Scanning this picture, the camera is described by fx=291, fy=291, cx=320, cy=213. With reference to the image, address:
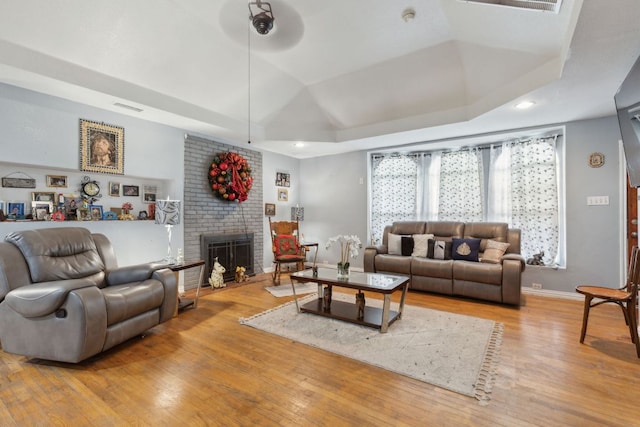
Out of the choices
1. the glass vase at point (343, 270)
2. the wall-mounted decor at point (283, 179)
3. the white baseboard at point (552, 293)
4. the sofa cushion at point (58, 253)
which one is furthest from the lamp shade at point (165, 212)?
the white baseboard at point (552, 293)

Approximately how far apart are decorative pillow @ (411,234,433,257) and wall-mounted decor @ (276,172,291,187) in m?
2.96

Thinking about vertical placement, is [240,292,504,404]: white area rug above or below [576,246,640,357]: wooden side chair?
below

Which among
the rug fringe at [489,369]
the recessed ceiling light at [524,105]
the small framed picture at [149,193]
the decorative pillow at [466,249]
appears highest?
the recessed ceiling light at [524,105]

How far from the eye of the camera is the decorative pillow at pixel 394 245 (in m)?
4.80

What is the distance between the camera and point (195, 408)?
1754 millimetres

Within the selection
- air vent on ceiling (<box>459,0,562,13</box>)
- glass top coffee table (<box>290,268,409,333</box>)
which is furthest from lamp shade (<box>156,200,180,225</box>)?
air vent on ceiling (<box>459,0,562,13</box>)

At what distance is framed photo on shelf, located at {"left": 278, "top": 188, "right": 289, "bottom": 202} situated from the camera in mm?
6220

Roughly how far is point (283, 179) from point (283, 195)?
0.35 metres

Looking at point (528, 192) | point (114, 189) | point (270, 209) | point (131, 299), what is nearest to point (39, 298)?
point (131, 299)

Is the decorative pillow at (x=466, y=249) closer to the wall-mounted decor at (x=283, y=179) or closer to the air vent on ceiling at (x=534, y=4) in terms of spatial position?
the air vent on ceiling at (x=534, y=4)

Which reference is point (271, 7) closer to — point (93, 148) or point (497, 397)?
point (93, 148)

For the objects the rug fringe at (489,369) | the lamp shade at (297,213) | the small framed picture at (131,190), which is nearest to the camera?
the rug fringe at (489,369)

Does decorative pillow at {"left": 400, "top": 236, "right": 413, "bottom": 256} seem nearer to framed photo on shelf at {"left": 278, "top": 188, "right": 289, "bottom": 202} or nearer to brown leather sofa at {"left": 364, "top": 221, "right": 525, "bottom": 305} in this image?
brown leather sofa at {"left": 364, "top": 221, "right": 525, "bottom": 305}

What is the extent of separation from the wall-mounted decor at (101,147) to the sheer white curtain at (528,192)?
551 cm
